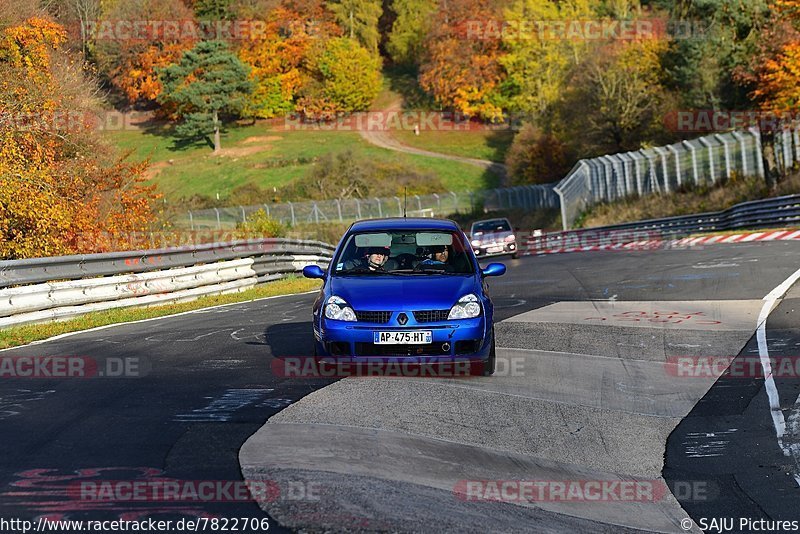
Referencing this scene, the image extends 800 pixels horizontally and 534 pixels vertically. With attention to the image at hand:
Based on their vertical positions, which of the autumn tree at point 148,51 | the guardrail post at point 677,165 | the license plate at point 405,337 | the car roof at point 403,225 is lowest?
the guardrail post at point 677,165

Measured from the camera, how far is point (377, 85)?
107 metres

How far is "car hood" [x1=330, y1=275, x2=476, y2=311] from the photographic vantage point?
31.0ft

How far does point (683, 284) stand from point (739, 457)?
11.5 metres

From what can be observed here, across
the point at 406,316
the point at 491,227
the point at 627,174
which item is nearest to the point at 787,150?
the point at 627,174

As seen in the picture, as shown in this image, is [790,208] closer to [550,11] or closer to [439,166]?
[439,166]

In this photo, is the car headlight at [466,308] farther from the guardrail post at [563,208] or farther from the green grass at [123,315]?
the guardrail post at [563,208]

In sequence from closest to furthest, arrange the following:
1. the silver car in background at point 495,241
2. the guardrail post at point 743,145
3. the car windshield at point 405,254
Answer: the car windshield at point 405,254, the silver car in background at point 495,241, the guardrail post at point 743,145

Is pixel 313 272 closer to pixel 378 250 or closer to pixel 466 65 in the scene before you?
pixel 378 250

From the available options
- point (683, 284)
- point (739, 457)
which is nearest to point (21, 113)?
point (683, 284)

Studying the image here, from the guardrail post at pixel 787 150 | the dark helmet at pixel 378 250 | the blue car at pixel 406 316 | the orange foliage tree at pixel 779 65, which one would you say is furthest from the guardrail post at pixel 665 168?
the blue car at pixel 406 316

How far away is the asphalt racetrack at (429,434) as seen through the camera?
559cm

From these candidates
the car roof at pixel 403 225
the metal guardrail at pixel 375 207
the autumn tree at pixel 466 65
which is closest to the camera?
the car roof at pixel 403 225

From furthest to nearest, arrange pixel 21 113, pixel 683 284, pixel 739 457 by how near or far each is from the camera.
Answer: pixel 21 113 < pixel 683 284 < pixel 739 457

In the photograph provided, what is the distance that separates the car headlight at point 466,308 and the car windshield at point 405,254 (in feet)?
2.16
